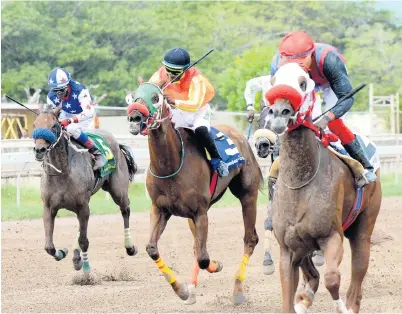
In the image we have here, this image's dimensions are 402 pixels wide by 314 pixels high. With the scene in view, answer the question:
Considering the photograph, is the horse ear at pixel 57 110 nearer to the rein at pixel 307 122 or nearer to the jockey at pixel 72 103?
the jockey at pixel 72 103

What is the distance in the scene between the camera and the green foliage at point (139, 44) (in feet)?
118

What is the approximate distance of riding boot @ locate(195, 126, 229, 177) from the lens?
8.84 m

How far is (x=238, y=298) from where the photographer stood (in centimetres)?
884

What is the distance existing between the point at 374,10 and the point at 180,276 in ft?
141

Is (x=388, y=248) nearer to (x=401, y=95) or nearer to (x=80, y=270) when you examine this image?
(x=80, y=270)

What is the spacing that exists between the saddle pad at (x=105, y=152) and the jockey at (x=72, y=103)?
21 cm

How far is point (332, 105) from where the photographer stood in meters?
7.32

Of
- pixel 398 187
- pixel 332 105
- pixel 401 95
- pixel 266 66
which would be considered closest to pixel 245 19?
pixel 401 95

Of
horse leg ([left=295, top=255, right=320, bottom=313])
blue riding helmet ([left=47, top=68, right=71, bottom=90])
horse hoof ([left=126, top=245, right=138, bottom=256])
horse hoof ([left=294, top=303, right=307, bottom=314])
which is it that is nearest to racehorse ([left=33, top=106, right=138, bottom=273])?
blue riding helmet ([left=47, top=68, right=71, bottom=90])

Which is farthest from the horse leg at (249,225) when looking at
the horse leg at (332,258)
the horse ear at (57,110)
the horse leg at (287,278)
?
the horse leg at (332,258)

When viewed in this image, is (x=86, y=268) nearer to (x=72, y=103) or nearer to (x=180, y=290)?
(x=72, y=103)

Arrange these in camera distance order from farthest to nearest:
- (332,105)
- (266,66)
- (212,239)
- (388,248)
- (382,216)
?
(266,66) → (382,216) → (212,239) → (388,248) → (332,105)

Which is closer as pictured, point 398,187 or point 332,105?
point 332,105

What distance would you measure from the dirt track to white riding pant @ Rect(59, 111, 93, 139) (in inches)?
61.1
